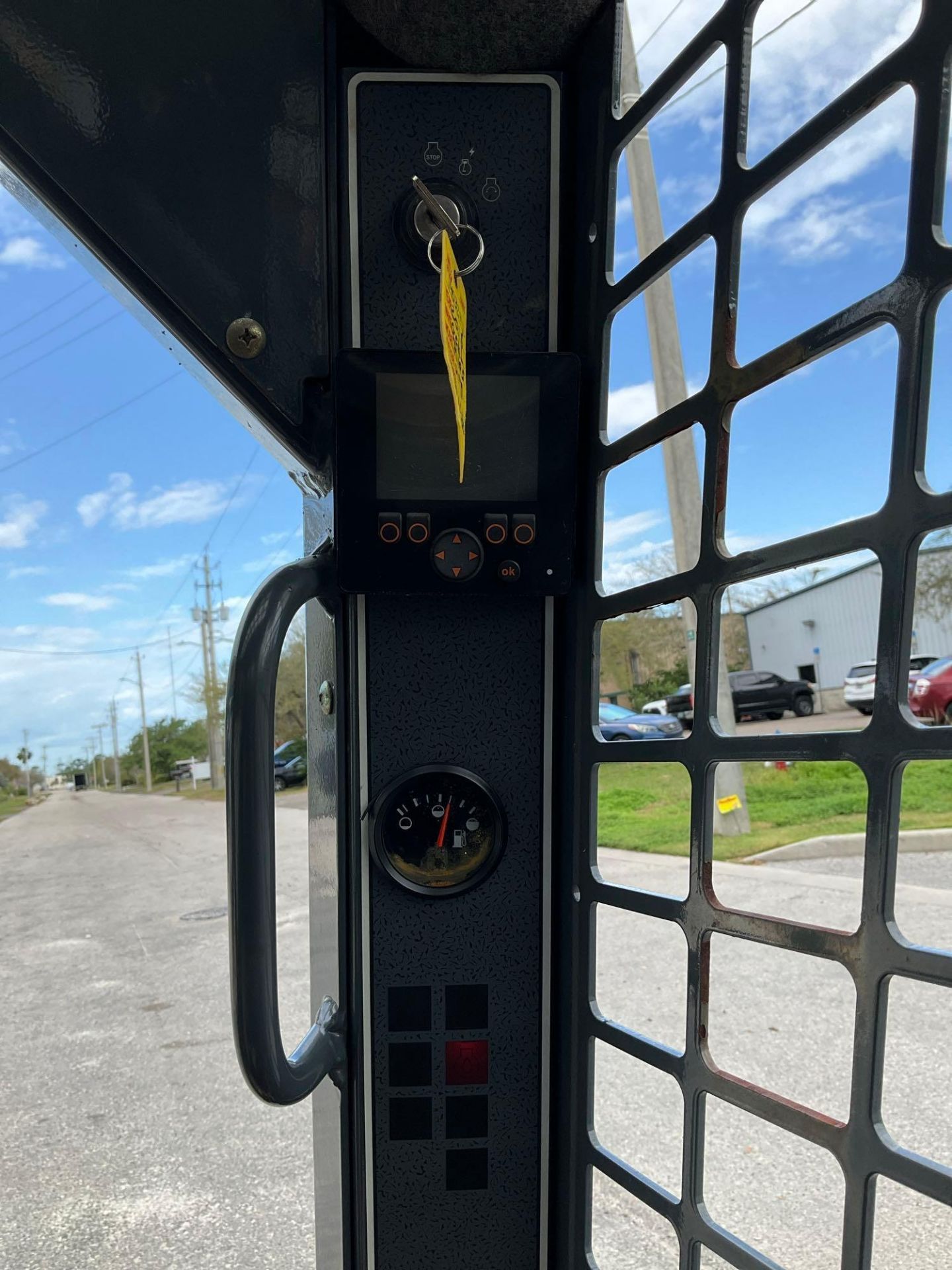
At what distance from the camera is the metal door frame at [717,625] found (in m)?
0.68

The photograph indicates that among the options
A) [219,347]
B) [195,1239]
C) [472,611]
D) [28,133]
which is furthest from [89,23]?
[195,1239]

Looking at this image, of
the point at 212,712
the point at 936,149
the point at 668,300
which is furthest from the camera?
the point at 212,712

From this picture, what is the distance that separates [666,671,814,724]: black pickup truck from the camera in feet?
2.94

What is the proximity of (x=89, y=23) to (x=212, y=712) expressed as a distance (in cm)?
1897

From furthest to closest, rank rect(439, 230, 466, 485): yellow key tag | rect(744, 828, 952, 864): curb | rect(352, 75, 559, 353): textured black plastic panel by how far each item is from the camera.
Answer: rect(744, 828, 952, 864): curb
rect(352, 75, 559, 353): textured black plastic panel
rect(439, 230, 466, 485): yellow key tag

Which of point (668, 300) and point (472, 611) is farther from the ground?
point (668, 300)

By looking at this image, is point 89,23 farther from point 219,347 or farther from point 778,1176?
point 778,1176

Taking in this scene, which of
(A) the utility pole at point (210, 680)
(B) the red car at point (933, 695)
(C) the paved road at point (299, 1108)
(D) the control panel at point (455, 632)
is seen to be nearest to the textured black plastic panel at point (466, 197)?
(D) the control panel at point (455, 632)

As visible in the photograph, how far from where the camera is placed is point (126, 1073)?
3.95 meters

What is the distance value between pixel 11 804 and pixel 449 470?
149ft

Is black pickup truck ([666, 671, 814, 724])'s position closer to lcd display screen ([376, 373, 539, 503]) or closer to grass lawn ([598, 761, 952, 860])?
grass lawn ([598, 761, 952, 860])

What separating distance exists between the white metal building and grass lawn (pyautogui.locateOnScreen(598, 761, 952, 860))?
0.09 meters

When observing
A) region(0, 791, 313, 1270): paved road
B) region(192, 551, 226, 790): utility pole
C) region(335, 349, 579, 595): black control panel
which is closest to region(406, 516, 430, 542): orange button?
region(335, 349, 579, 595): black control panel

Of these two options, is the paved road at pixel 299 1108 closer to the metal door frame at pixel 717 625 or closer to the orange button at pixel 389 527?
the metal door frame at pixel 717 625
